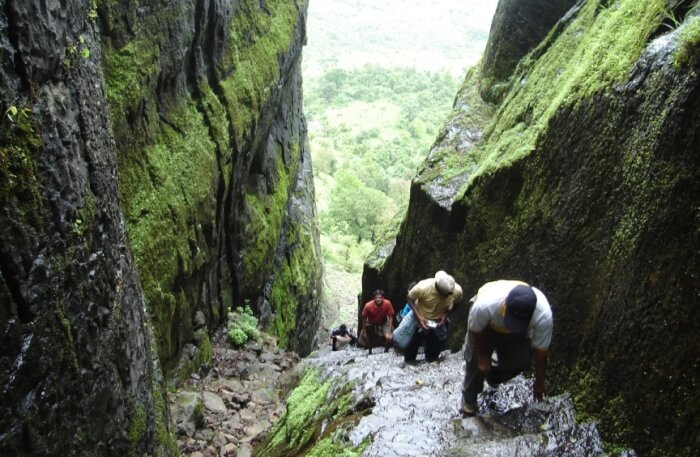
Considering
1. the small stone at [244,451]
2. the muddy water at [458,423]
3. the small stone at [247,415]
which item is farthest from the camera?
the small stone at [247,415]

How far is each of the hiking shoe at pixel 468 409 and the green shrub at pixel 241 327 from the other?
9082mm

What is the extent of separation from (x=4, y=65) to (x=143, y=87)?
222 inches

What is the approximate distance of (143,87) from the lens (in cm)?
878

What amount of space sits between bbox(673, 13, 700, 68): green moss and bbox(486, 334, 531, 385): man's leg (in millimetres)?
2796

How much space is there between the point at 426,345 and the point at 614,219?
12.8ft

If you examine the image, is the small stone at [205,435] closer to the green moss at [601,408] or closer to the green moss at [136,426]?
the green moss at [136,426]

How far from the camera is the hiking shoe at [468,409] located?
567 cm

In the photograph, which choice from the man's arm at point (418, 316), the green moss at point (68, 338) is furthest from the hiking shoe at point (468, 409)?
the green moss at point (68, 338)

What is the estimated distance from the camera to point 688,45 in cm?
462

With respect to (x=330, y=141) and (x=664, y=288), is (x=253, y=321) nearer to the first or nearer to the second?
(x=664, y=288)

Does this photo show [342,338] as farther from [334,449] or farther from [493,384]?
[334,449]

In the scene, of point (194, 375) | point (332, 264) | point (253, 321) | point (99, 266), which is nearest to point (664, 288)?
point (99, 266)

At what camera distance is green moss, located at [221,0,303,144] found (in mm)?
13250

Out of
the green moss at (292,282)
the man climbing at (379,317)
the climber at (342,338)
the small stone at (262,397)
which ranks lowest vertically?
the green moss at (292,282)
